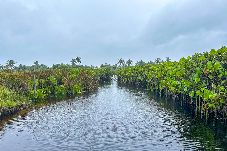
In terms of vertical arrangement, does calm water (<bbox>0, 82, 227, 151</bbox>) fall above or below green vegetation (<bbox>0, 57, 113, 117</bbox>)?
below

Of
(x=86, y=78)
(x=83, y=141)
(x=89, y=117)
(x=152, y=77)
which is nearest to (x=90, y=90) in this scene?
(x=86, y=78)

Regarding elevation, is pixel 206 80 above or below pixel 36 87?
above

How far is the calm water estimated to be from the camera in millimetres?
46250

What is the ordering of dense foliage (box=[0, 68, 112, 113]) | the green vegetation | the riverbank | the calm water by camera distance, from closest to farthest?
1. the calm water
2. the riverbank
3. the green vegetation
4. dense foliage (box=[0, 68, 112, 113])

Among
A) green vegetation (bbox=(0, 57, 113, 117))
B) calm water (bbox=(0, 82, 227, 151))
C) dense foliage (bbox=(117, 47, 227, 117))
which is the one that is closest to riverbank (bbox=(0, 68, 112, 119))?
green vegetation (bbox=(0, 57, 113, 117))

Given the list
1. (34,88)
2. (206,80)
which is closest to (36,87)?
(34,88)

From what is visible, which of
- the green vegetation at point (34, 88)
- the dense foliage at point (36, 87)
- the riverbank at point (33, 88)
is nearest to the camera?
the riverbank at point (33, 88)

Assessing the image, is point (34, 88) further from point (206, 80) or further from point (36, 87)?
point (206, 80)

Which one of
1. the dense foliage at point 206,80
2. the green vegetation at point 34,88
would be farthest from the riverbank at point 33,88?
the dense foliage at point 206,80

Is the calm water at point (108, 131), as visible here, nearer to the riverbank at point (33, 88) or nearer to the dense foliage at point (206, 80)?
the dense foliage at point (206, 80)

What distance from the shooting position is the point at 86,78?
134 meters

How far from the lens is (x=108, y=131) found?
54812 millimetres

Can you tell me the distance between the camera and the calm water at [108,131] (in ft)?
152

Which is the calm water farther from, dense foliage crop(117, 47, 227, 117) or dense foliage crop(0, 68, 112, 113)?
dense foliage crop(0, 68, 112, 113)
